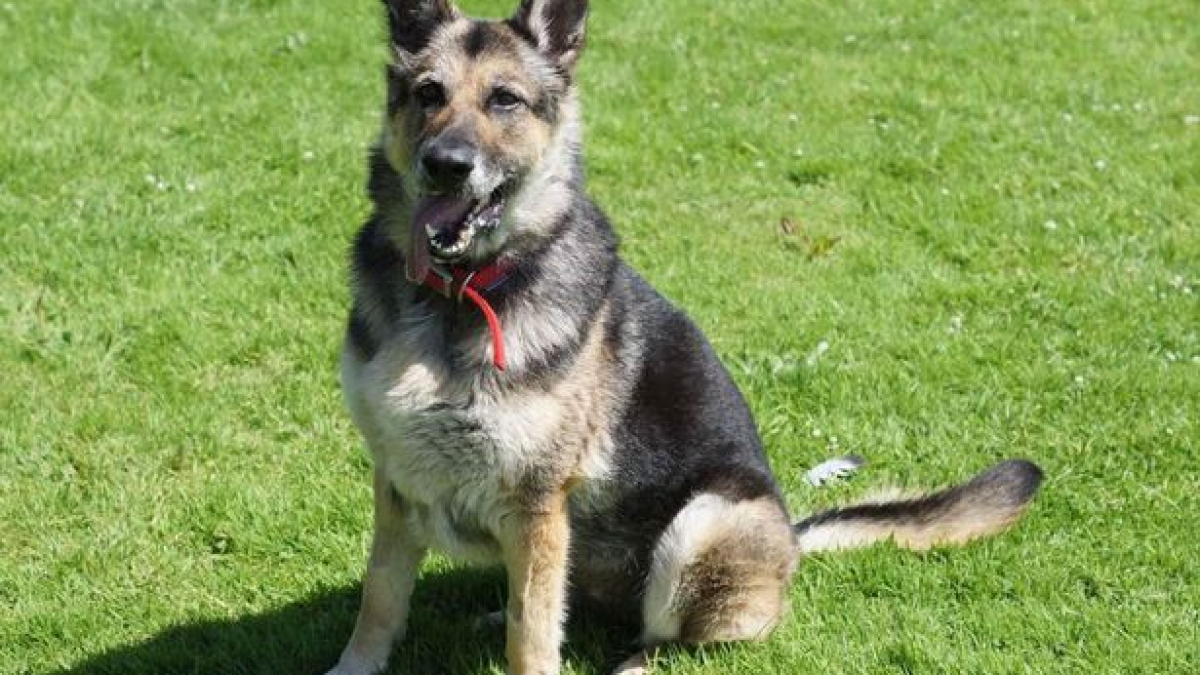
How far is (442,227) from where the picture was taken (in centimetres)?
426

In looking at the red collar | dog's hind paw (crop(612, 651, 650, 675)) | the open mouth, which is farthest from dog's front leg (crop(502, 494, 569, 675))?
the open mouth

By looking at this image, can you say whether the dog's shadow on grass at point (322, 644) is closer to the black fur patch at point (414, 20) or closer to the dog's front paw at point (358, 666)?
the dog's front paw at point (358, 666)

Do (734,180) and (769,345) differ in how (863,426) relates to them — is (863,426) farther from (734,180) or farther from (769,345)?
(734,180)

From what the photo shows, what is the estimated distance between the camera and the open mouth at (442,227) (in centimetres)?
425

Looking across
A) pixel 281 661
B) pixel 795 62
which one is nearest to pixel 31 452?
pixel 281 661

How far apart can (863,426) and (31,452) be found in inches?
138

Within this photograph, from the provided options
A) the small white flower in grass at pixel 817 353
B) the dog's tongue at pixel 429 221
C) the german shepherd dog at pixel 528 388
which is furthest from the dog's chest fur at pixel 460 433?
the small white flower in grass at pixel 817 353

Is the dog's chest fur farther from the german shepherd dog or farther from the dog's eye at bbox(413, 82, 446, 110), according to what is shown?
the dog's eye at bbox(413, 82, 446, 110)

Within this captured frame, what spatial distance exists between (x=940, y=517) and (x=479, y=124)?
7.57 feet

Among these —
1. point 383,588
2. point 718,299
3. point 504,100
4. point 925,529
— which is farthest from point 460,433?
point 718,299

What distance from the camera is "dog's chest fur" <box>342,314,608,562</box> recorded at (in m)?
4.27

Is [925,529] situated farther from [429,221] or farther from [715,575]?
[429,221]

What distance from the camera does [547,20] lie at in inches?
183

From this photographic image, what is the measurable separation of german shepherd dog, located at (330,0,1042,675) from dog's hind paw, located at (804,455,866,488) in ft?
3.02
